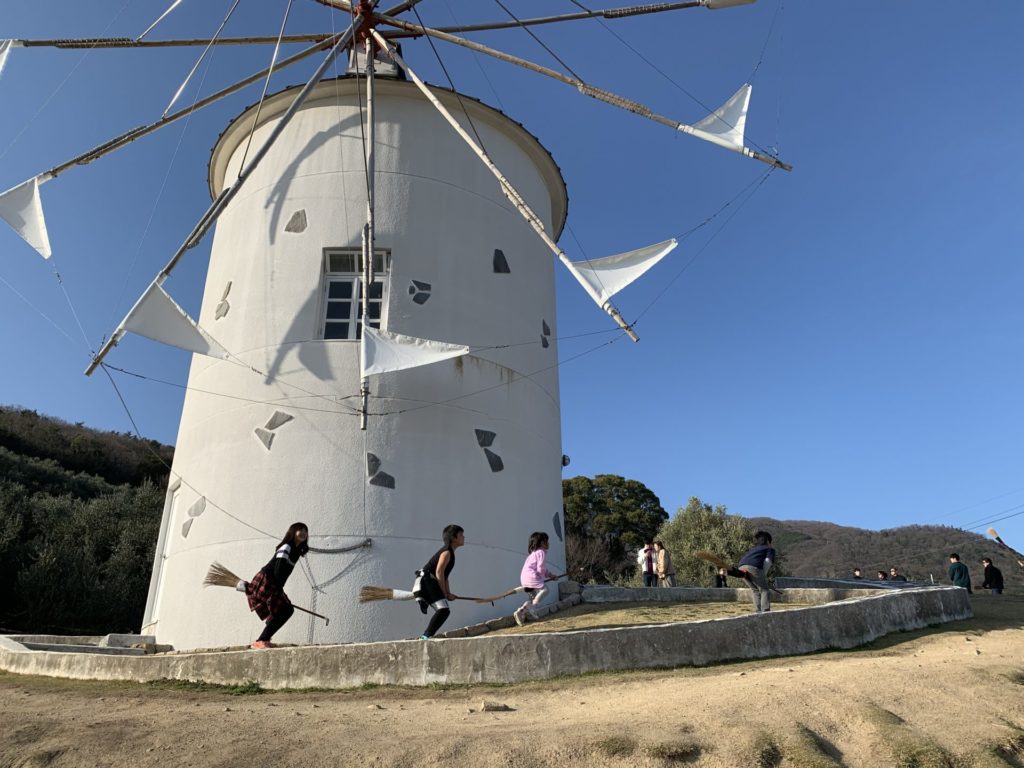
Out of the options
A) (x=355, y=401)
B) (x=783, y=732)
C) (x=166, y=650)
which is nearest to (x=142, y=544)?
(x=166, y=650)

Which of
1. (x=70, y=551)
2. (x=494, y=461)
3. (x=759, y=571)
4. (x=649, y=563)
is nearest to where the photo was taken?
(x=759, y=571)

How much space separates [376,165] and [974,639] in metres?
10.3

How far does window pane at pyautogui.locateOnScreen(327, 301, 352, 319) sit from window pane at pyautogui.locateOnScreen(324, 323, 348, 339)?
0.15 metres

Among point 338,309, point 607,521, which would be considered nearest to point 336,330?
point 338,309

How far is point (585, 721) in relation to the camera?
5594mm

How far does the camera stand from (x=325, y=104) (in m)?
13.6

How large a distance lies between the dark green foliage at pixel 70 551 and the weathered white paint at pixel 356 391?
1111cm

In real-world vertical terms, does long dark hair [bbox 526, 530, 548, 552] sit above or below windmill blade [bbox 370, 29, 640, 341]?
below

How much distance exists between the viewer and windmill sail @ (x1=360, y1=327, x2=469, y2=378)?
35.2 ft

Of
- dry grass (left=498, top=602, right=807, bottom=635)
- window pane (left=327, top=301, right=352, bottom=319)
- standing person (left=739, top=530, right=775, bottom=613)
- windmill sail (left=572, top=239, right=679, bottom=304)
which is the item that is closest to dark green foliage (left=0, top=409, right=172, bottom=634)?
window pane (left=327, top=301, right=352, bottom=319)

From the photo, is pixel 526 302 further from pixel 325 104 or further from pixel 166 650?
pixel 166 650

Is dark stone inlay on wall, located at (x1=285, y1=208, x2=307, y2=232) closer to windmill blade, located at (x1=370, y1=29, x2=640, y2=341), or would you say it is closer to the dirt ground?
windmill blade, located at (x1=370, y1=29, x2=640, y2=341)

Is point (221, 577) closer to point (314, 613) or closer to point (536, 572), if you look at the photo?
point (314, 613)

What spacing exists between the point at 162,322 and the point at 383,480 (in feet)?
12.1
